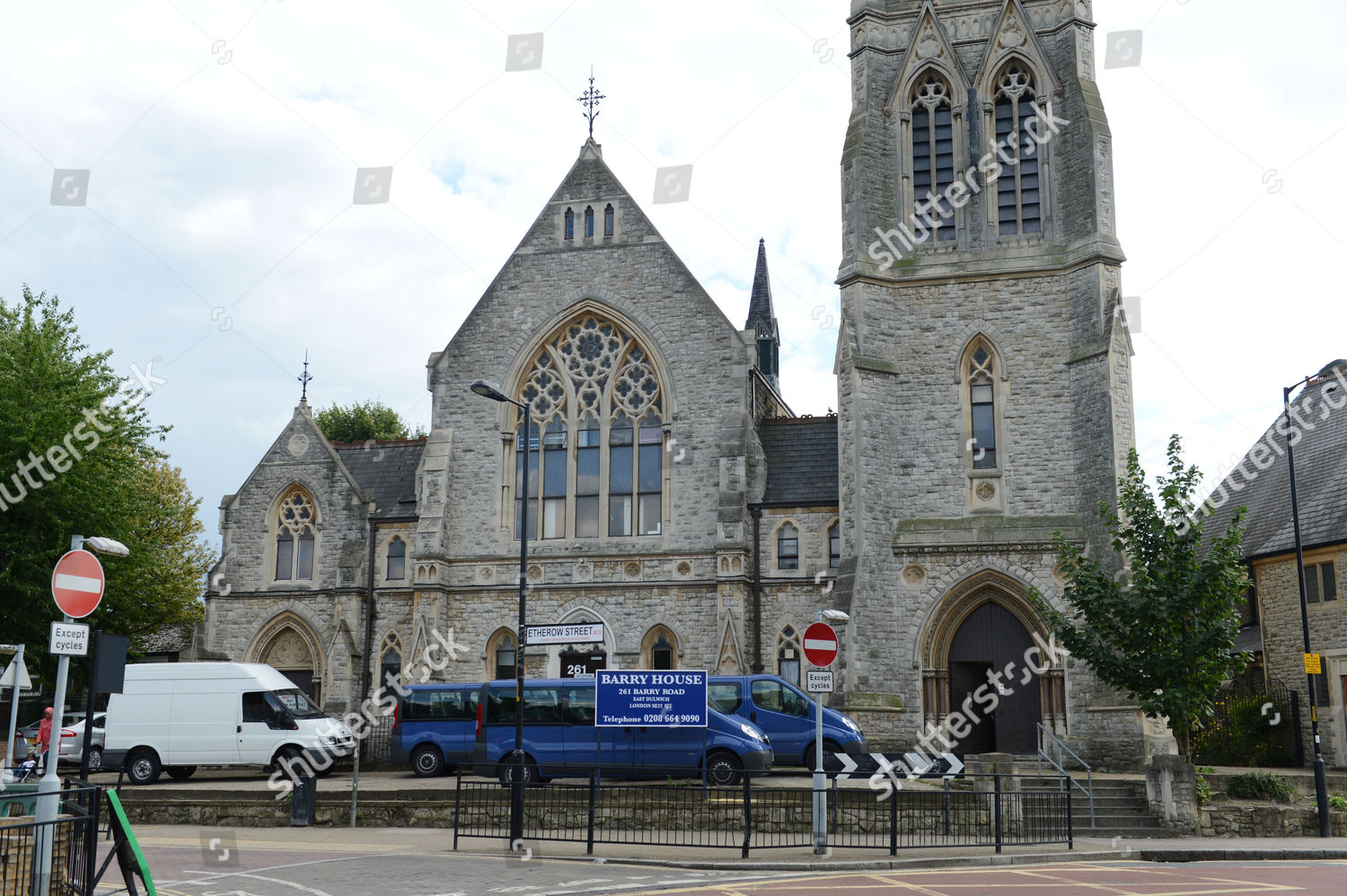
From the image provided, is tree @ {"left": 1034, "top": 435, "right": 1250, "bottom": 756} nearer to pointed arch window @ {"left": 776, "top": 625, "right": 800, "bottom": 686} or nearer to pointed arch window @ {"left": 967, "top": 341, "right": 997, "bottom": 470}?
pointed arch window @ {"left": 967, "top": 341, "right": 997, "bottom": 470}

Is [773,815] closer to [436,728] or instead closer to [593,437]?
[436,728]

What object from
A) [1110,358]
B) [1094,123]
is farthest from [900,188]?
[1110,358]

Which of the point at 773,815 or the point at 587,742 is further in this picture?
the point at 587,742

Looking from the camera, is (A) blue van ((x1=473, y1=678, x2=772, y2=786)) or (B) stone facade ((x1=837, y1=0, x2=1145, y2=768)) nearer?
(A) blue van ((x1=473, y1=678, x2=772, y2=786))

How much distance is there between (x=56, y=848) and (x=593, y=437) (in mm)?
18985

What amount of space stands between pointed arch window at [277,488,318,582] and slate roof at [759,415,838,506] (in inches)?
444

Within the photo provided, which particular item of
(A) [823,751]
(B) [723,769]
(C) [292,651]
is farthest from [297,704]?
(A) [823,751]

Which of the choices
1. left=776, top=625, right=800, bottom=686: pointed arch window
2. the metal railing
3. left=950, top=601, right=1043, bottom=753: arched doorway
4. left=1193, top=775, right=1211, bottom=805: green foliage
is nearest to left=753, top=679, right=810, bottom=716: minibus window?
the metal railing

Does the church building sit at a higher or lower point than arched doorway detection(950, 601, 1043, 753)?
higher

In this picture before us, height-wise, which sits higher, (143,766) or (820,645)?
(820,645)

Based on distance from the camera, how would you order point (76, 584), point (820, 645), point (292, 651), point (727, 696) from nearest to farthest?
1. point (76, 584)
2. point (820, 645)
3. point (727, 696)
4. point (292, 651)

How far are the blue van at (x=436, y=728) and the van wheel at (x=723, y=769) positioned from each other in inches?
203

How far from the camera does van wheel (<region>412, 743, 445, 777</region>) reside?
899 inches

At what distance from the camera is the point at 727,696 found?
2108 centimetres
